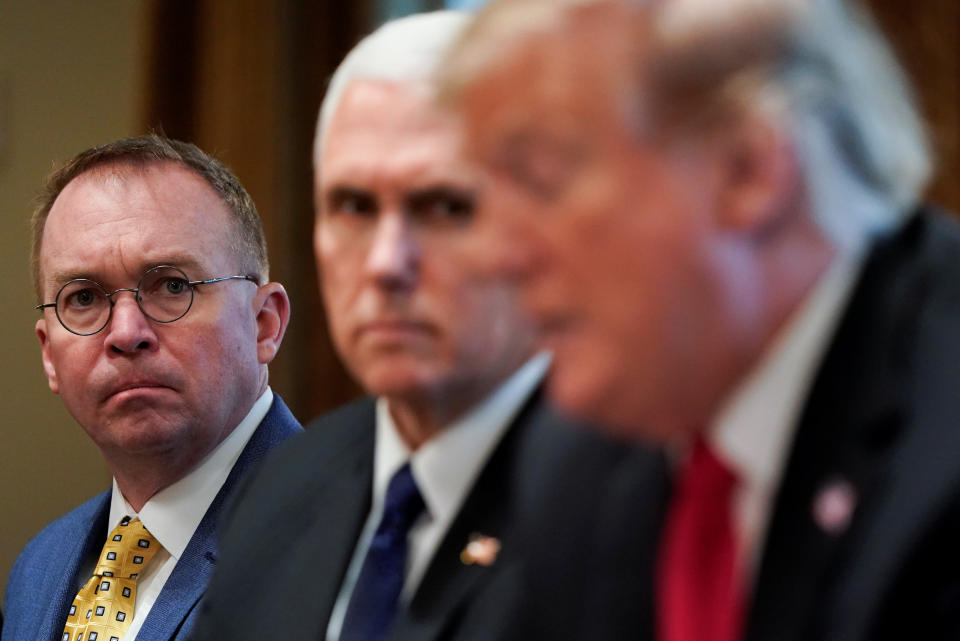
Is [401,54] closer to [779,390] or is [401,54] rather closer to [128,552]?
[779,390]

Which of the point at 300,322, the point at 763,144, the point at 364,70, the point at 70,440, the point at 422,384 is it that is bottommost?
the point at 70,440

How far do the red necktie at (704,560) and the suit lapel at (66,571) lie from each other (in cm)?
160

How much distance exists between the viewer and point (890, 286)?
0.97m

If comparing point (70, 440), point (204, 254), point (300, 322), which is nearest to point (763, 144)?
point (204, 254)

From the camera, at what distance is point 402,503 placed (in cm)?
131

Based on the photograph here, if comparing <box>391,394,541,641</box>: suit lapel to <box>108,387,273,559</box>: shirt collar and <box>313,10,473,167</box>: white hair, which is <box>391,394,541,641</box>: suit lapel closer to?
<box>313,10,473,167</box>: white hair

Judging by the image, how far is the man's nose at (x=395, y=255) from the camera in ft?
3.92

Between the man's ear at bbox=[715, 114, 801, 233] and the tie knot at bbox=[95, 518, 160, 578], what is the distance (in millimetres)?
1601

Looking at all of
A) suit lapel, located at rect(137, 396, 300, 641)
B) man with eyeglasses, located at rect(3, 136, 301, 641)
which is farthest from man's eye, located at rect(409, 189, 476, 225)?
man with eyeglasses, located at rect(3, 136, 301, 641)

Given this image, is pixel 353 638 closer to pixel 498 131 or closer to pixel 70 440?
pixel 498 131

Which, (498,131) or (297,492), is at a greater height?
(498,131)

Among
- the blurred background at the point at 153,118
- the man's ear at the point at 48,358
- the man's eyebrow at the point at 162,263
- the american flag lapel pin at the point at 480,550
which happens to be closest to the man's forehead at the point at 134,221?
the man's eyebrow at the point at 162,263

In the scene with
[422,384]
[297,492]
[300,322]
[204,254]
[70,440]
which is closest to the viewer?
[422,384]

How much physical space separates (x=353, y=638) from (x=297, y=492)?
0.95 ft
